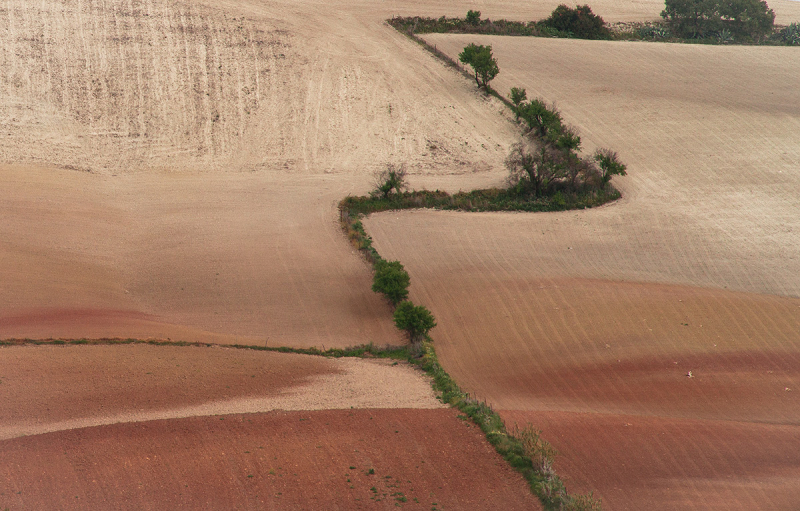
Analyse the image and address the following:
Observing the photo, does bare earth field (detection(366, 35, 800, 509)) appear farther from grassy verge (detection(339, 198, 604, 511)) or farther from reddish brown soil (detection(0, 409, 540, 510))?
reddish brown soil (detection(0, 409, 540, 510))

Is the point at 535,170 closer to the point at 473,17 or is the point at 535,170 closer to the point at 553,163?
the point at 553,163

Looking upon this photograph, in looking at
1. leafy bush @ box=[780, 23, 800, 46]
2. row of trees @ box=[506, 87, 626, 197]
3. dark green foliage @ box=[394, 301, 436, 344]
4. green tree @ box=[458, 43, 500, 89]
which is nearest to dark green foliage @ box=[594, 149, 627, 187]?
row of trees @ box=[506, 87, 626, 197]

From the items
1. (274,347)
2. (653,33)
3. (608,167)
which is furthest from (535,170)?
(653,33)

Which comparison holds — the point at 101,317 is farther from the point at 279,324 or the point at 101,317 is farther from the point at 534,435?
the point at 534,435

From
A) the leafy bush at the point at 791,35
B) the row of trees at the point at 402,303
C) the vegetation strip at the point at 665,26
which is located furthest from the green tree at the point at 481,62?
the leafy bush at the point at 791,35

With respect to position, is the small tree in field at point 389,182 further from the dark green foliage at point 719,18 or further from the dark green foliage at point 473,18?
the dark green foliage at point 719,18

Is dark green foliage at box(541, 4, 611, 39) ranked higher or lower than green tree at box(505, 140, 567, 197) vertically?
higher
